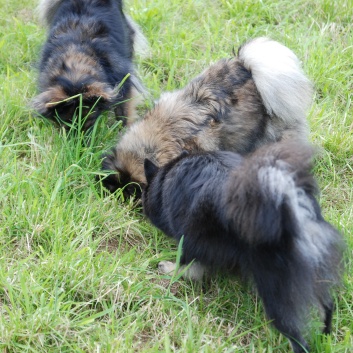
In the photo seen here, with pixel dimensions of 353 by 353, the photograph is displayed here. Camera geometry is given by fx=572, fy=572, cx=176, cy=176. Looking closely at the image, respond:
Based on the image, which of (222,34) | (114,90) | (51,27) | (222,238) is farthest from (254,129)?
(51,27)

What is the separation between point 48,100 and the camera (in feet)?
14.7

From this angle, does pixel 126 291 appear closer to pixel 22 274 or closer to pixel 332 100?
pixel 22 274

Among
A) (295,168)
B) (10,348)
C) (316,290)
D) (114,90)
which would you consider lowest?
(10,348)

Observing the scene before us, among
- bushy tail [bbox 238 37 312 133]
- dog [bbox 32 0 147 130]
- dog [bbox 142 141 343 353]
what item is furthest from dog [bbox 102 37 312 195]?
dog [bbox 142 141 343 353]

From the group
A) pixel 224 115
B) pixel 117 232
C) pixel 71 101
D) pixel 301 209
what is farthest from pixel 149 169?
pixel 301 209

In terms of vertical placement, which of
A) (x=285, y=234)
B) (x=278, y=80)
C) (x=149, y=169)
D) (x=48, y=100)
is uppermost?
(x=278, y=80)

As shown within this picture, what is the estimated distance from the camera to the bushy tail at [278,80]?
4297 millimetres

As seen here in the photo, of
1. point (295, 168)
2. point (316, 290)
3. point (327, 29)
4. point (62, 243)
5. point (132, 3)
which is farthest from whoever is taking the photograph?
point (132, 3)

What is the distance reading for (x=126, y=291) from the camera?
132 inches

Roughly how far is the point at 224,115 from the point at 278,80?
0.48 meters

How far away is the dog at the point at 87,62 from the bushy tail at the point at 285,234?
6.59 ft

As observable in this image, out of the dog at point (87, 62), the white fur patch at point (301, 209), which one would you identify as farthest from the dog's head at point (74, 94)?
the white fur patch at point (301, 209)

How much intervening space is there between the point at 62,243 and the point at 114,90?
156 cm

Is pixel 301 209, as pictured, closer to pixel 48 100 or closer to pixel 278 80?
pixel 278 80
